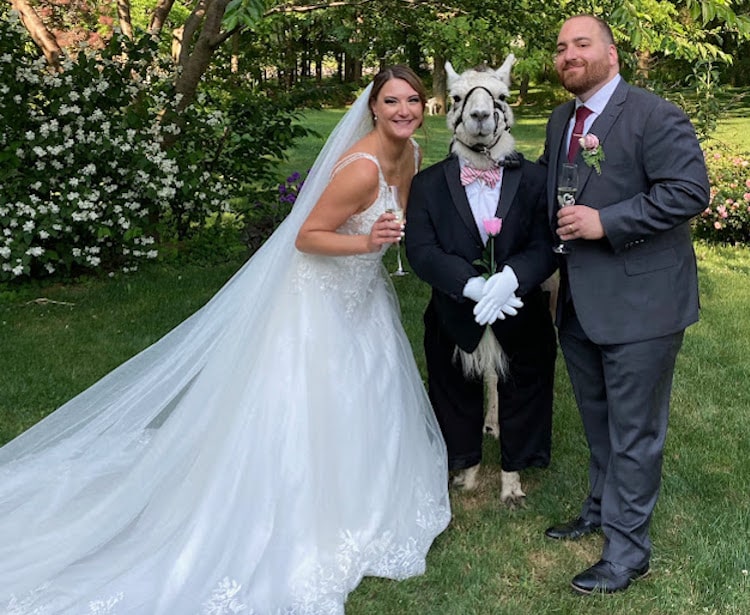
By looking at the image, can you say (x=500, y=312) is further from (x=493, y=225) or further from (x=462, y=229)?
(x=462, y=229)

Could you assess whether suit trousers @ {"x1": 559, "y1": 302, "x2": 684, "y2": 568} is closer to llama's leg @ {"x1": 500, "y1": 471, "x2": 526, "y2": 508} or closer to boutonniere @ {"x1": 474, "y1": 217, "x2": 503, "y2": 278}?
boutonniere @ {"x1": 474, "y1": 217, "x2": 503, "y2": 278}

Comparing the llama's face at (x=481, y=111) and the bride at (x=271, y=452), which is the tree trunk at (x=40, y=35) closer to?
the bride at (x=271, y=452)

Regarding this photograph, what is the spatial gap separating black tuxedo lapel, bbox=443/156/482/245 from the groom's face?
0.65 meters

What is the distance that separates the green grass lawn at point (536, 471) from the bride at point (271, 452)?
0.21 meters

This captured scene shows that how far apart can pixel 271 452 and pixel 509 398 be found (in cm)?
118

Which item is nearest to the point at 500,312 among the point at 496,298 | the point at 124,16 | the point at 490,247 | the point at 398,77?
the point at 496,298

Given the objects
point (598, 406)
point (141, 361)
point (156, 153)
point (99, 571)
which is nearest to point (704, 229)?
point (156, 153)

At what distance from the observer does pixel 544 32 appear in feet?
26.4

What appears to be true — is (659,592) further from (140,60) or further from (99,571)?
Result: (140,60)

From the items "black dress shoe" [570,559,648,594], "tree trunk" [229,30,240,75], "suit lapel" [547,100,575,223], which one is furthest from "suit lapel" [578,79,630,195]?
"tree trunk" [229,30,240,75]

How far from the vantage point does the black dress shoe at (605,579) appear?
315 centimetres

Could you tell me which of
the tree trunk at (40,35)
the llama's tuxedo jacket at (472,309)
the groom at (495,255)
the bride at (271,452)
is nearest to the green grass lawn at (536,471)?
the bride at (271,452)

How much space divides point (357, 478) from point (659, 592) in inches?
51.7

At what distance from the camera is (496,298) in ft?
10.1
